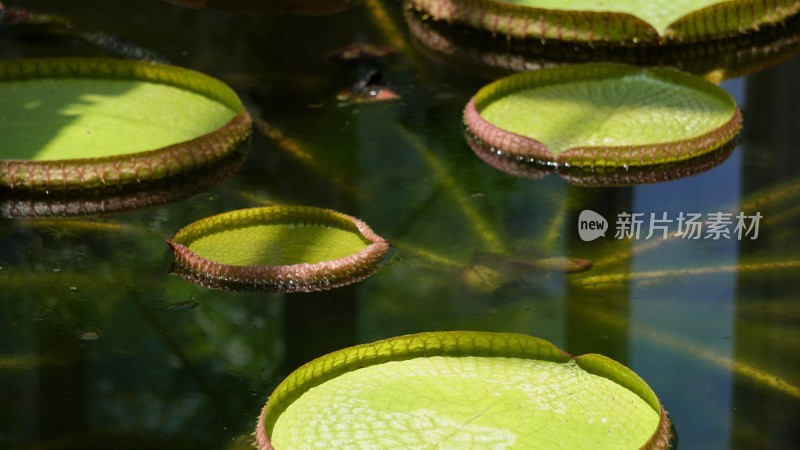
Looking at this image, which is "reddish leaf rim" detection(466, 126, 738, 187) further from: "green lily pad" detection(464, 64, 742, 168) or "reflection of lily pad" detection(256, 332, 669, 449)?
"reflection of lily pad" detection(256, 332, 669, 449)

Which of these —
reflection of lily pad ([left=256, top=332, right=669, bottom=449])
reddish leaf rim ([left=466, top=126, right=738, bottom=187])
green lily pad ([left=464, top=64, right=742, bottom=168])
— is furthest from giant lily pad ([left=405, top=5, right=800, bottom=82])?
reflection of lily pad ([left=256, top=332, right=669, bottom=449])

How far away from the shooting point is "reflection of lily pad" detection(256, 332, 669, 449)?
2.50 metres

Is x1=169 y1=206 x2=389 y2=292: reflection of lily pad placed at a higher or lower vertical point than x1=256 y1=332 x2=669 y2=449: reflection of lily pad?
lower

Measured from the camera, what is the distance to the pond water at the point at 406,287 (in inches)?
110

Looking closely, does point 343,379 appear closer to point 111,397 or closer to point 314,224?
point 111,397

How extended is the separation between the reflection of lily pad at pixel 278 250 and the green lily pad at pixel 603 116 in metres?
0.71

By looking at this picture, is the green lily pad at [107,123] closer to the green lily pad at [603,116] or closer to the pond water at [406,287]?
the pond water at [406,287]

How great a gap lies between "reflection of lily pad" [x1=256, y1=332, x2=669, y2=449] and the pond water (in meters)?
0.13

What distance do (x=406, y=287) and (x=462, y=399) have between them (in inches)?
25.9

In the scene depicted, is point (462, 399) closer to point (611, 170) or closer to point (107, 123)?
point (611, 170)

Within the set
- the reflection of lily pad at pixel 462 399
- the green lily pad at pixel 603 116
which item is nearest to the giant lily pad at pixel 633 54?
the green lily pad at pixel 603 116

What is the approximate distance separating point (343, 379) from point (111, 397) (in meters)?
0.50

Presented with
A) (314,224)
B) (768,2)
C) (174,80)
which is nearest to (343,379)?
(314,224)

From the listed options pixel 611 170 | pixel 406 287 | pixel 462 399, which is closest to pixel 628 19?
pixel 611 170
